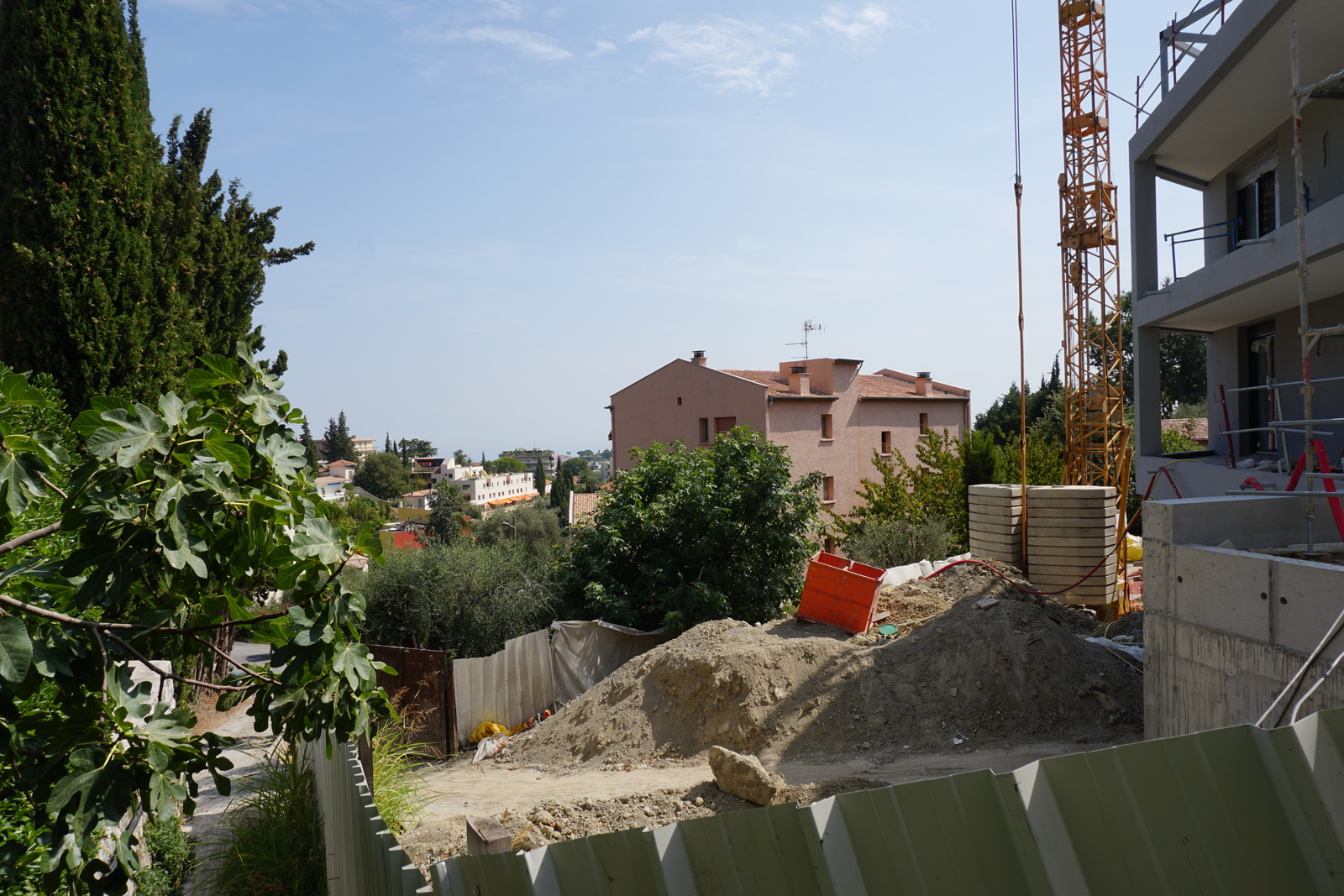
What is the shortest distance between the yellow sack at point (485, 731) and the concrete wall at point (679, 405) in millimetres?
22854

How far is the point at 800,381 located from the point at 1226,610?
32456 mm

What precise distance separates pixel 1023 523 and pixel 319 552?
50.1 ft

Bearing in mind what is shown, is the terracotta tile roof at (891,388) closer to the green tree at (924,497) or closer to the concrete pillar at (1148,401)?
the green tree at (924,497)

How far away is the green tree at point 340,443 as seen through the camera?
131750 millimetres

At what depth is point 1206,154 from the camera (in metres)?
14.3

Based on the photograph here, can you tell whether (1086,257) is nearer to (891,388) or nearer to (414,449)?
(891,388)

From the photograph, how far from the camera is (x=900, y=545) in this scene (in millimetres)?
20578

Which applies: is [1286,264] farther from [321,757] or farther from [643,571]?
[321,757]

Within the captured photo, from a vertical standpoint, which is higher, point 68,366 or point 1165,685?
point 68,366

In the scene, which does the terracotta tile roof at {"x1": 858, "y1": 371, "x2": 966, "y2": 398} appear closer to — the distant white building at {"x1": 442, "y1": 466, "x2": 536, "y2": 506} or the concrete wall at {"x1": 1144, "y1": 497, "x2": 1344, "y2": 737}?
the concrete wall at {"x1": 1144, "y1": 497, "x2": 1344, "y2": 737}

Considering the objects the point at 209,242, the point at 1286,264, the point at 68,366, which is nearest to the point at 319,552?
the point at 68,366

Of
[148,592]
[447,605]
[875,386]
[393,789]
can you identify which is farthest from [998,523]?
[875,386]

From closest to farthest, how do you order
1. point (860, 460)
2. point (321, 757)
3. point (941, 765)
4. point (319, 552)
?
point (319, 552) < point (321, 757) < point (941, 765) < point (860, 460)

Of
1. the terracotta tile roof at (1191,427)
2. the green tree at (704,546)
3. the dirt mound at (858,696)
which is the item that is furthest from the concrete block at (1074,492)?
the terracotta tile roof at (1191,427)
